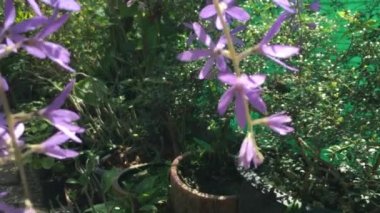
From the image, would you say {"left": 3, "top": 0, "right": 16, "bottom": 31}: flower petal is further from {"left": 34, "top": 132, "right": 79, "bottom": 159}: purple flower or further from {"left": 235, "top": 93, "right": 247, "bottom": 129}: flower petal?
{"left": 235, "top": 93, "right": 247, "bottom": 129}: flower petal

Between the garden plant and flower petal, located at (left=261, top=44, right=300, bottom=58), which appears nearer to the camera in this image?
flower petal, located at (left=261, top=44, right=300, bottom=58)

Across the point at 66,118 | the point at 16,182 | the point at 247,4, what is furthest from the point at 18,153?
the point at 16,182

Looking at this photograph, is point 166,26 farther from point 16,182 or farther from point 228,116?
point 16,182

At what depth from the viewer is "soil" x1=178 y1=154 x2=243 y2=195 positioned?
254cm

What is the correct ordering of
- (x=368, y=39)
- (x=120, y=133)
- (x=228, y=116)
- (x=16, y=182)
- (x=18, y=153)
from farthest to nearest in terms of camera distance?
(x=16, y=182) → (x=120, y=133) → (x=228, y=116) → (x=368, y=39) → (x=18, y=153)

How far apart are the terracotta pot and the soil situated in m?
0.10

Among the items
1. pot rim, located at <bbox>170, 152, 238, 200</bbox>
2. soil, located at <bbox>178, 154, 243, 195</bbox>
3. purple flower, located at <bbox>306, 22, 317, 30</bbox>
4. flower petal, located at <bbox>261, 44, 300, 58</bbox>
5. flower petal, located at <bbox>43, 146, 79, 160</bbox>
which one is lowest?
soil, located at <bbox>178, 154, 243, 195</bbox>

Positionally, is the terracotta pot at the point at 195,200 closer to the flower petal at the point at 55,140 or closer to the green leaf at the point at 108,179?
the green leaf at the point at 108,179

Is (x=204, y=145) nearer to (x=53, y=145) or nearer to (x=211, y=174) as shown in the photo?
(x=211, y=174)

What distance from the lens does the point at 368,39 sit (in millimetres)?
2117

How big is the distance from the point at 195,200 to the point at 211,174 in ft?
1.03

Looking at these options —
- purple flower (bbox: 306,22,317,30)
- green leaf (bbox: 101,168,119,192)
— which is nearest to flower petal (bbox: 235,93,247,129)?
purple flower (bbox: 306,22,317,30)

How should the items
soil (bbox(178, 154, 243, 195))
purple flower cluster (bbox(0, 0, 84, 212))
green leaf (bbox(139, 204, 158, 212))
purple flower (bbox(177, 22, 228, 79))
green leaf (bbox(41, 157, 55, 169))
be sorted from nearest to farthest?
purple flower cluster (bbox(0, 0, 84, 212)) → purple flower (bbox(177, 22, 228, 79)) → green leaf (bbox(139, 204, 158, 212)) → soil (bbox(178, 154, 243, 195)) → green leaf (bbox(41, 157, 55, 169))

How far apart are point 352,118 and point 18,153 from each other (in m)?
1.58
